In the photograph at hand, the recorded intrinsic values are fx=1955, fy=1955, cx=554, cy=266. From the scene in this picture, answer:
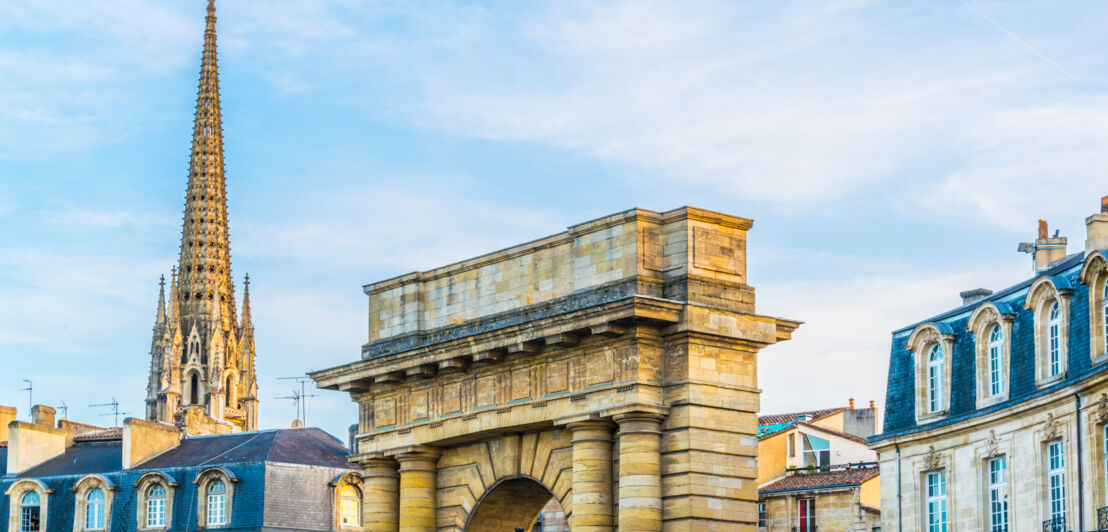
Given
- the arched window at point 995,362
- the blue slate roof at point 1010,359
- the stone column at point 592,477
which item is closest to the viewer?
the stone column at point 592,477

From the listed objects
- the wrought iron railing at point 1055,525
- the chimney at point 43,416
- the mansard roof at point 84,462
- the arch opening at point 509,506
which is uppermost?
the chimney at point 43,416

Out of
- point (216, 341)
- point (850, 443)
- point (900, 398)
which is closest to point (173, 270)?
point (216, 341)

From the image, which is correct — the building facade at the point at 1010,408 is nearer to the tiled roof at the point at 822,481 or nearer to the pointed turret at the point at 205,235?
the tiled roof at the point at 822,481

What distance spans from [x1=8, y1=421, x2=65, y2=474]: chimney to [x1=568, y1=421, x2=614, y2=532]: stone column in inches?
1390

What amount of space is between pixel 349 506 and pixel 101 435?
9.80 metres

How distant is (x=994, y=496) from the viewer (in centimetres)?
3975

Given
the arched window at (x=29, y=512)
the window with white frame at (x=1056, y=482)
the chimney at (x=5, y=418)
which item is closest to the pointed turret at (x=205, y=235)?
the chimney at (x=5, y=418)

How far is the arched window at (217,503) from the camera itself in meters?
60.1

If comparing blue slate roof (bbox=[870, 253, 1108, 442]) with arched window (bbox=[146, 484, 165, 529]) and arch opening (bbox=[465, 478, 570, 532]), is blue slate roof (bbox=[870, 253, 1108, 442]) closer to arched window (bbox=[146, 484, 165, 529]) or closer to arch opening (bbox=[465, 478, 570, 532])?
arch opening (bbox=[465, 478, 570, 532])

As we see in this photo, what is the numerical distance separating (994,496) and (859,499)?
43.6ft

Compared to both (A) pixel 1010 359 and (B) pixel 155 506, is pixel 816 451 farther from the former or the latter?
(A) pixel 1010 359

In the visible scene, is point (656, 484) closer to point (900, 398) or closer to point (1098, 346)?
point (1098, 346)

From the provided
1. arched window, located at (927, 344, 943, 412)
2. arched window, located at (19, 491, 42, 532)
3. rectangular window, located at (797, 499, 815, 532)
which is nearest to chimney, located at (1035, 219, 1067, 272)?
arched window, located at (927, 344, 943, 412)

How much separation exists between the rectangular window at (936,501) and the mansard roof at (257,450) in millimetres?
24500
